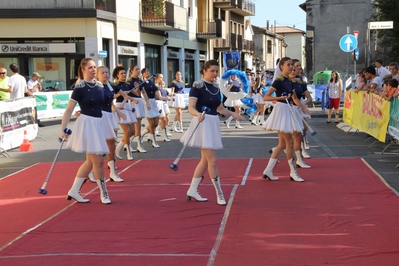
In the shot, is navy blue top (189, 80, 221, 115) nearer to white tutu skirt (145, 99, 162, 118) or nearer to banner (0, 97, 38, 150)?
white tutu skirt (145, 99, 162, 118)

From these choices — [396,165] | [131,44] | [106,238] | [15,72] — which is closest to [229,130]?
[15,72]

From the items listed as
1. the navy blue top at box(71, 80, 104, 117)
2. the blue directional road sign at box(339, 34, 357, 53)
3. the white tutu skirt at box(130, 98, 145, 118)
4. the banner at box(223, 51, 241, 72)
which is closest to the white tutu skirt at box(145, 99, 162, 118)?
the white tutu skirt at box(130, 98, 145, 118)

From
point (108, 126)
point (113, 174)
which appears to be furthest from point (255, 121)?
point (108, 126)

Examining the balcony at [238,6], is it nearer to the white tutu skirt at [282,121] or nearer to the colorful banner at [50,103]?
the colorful banner at [50,103]

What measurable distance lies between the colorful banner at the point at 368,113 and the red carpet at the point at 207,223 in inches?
151

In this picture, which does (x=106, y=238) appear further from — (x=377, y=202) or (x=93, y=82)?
(x=377, y=202)

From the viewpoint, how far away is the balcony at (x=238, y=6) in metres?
57.5

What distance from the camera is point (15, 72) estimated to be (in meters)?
19.4

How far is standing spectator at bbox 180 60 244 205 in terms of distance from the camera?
879 cm

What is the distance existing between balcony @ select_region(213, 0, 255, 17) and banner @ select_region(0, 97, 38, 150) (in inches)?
1575

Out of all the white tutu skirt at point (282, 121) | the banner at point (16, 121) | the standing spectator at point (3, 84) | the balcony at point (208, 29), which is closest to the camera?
the white tutu skirt at point (282, 121)

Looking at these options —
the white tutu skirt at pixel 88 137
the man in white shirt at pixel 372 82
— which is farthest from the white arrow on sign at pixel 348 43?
the white tutu skirt at pixel 88 137

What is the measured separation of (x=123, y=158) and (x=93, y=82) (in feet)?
17.6

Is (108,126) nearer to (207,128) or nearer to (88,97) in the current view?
(88,97)
